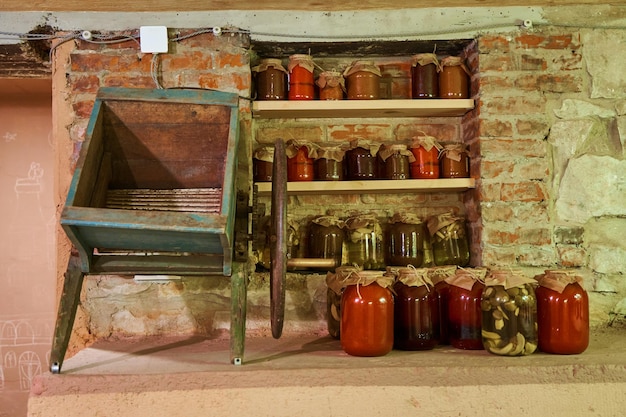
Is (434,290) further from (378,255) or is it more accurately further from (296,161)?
(296,161)

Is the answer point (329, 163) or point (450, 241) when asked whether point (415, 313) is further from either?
point (329, 163)

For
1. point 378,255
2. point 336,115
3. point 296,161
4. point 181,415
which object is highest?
point 336,115

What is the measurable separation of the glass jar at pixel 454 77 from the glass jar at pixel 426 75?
0.04 meters

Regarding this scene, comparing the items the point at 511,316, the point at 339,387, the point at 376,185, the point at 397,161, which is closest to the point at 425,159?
the point at 397,161

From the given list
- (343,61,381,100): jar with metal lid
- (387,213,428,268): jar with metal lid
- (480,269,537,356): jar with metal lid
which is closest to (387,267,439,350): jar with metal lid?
(480,269,537,356): jar with metal lid

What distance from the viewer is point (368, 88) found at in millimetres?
2094

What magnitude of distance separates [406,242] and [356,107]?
521mm

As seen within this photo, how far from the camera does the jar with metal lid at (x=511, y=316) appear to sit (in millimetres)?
1615

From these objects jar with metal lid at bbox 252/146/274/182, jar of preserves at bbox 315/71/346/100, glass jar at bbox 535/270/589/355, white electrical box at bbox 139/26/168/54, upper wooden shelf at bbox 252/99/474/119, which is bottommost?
glass jar at bbox 535/270/589/355

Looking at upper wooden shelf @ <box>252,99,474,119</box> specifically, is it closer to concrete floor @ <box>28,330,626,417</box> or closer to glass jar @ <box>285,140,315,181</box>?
glass jar @ <box>285,140,315,181</box>

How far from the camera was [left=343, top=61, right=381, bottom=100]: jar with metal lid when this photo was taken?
2086mm

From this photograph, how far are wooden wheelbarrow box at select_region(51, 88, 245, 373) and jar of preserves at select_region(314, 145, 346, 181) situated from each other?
0.45 metres

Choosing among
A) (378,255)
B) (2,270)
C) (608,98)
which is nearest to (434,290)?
(378,255)

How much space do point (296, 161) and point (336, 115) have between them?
10.5 inches
